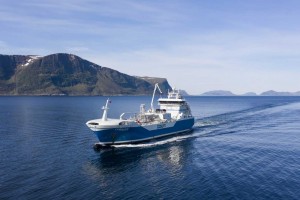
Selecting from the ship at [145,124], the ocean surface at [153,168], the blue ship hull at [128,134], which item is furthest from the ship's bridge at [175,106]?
the ocean surface at [153,168]

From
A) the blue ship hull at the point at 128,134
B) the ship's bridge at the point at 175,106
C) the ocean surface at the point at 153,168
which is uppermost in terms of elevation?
the ship's bridge at the point at 175,106

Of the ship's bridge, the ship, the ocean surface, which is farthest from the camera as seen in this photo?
the ship's bridge

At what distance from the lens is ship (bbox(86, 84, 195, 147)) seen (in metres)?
69.0

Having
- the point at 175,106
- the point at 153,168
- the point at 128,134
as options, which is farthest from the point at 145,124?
the point at 153,168

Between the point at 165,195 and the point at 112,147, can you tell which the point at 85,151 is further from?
the point at 165,195

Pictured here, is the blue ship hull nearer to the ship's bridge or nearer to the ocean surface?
the ocean surface

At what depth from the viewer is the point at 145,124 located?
76.6m

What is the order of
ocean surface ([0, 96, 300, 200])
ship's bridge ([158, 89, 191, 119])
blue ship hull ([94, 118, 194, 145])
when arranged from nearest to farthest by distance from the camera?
ocean surface ([0, 96, 300, 200])
blue ship hull ([94, 118, 194, 145])
ship's bridge ([158, 89, 191, 119])

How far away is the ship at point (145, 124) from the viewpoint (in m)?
69.0

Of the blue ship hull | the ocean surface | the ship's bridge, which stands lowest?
the ocean surface

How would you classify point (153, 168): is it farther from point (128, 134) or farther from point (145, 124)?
point (145, 124)

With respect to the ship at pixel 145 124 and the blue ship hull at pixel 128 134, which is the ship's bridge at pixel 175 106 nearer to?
the ship at pixel 145 124

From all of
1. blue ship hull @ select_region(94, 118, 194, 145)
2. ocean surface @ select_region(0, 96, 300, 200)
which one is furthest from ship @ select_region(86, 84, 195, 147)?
ocean surface @ select_region(0, 96, 300, 200)

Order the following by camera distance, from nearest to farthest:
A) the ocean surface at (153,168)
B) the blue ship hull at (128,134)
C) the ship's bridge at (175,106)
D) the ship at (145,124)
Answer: the ocean surface at (153,168), the ship at (145,124), the blue ship hull at (128,134), the ship's bridge at (175,106)
